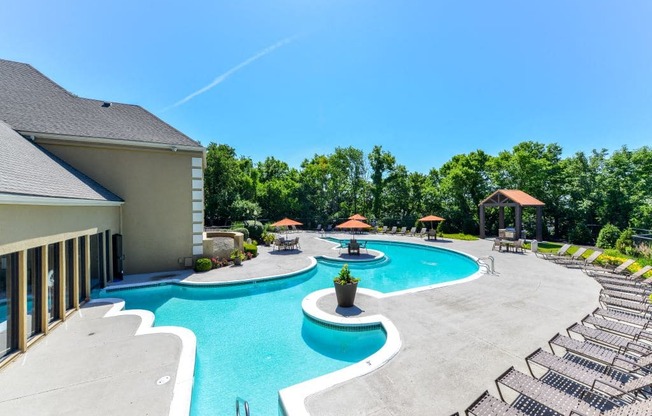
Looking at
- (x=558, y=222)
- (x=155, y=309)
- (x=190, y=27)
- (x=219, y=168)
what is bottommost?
(x=155, y=309)

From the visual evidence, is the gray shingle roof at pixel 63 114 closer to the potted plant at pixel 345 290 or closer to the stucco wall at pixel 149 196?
the stucco wall at pixel 149 196

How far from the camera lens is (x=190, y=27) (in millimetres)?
12867

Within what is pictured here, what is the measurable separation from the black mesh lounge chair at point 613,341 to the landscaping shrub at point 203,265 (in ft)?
44.0

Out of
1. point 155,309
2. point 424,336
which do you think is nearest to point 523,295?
point 424,336

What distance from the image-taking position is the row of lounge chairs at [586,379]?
3637 mm

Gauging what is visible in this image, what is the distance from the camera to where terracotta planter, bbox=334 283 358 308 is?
26.2 feet

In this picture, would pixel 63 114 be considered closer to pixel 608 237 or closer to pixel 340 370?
pixel 340 370

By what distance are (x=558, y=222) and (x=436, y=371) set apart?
29360 millimetres

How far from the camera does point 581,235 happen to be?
22.1 meters

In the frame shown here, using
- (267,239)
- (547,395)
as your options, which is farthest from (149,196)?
(547,395)

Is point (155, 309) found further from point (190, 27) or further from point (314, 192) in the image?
point (314, 192)

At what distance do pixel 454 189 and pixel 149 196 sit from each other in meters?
29.5

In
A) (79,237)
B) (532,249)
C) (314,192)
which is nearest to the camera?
(79,237)

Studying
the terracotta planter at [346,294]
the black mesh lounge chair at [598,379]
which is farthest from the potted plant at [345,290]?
the black mesh lounge chair at [598,379]
